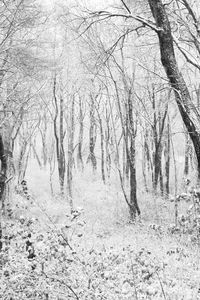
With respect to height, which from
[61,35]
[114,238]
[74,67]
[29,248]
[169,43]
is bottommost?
[114,238]

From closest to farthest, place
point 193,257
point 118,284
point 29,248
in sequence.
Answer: point 118,284 < point 29,248 < point 193,257

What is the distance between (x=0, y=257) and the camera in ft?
A: 23.4

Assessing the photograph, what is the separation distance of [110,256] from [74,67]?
10567 millimetres

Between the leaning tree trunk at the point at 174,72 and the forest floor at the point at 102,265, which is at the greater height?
the leaning tree trunk at the point at 174,72

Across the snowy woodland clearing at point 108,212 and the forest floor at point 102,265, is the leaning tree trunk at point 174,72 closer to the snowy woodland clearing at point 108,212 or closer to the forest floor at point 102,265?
the snowy woodland clearing at point 108,212

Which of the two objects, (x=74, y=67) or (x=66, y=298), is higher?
(x=74, y=67)

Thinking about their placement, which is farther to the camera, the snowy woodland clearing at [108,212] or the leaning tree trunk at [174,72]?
the snowy woodland clearing at [108,212]

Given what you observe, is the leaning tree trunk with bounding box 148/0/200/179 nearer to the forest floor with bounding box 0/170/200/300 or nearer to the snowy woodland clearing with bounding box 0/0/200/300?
the snowy woodland clearing with bounding box 0/0/200/300

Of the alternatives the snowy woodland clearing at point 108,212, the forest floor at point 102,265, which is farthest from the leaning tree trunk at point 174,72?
the forest floor at point 102,265

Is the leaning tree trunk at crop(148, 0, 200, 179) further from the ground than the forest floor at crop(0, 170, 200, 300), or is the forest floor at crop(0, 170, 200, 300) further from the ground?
the leaning tree trunk at crop(148, 0, 200, 179)

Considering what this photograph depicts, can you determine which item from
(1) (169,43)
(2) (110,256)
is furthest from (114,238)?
(1) (169,43)

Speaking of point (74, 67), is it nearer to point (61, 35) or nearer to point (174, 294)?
point (61, 35)

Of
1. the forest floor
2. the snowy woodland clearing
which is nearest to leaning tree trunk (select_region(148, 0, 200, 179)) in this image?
the snowy woodland clearing

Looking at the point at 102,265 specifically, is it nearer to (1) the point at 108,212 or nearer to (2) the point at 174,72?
(2) the point at 174,72
